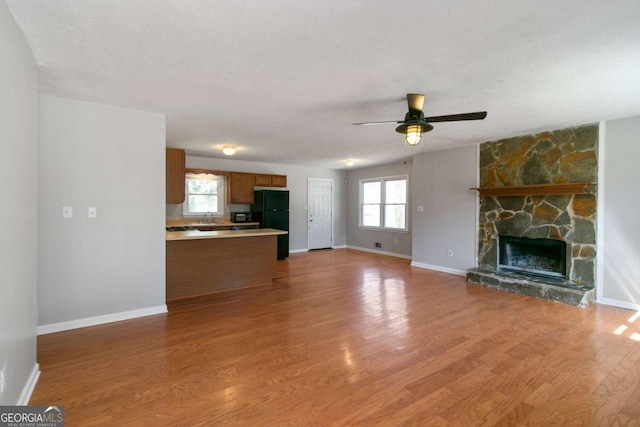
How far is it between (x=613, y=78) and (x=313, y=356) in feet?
11.7

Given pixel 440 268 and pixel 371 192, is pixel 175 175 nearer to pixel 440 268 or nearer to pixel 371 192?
pixel 440 268

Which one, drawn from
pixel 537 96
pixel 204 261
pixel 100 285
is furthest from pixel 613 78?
pixel 100 285

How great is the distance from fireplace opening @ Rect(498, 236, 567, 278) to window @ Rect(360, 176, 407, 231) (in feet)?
8.54

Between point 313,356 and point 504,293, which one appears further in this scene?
point 504,293

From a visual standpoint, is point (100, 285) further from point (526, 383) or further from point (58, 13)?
point (526, 383)

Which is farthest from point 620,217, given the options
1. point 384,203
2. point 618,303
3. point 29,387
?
point 29,387

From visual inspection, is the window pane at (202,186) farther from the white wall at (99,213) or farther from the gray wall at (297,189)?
the white wall at (99,213)

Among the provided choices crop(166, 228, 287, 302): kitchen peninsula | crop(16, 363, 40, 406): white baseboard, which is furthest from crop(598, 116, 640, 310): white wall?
crop(16, 363, 40, 406): white baseboard

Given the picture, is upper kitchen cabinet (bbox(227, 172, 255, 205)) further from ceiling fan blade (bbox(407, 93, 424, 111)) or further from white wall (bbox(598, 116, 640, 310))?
white wall (bbox(598, 116, 640, 310))

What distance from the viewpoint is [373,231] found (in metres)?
8.34

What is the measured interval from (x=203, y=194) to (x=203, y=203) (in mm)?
210

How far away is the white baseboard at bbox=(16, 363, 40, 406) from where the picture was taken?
1.90m

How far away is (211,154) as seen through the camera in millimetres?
6523

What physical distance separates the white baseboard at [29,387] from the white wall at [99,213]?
97 centimetres
